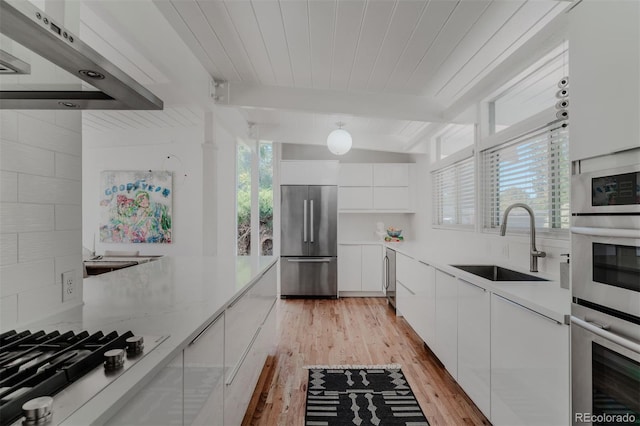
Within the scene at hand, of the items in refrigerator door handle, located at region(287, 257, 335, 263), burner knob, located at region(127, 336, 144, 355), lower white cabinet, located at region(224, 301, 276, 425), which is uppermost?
burner knob, located at region(127, 336, 144, 355)

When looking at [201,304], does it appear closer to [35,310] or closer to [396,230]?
[35,310]

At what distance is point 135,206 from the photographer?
221 inches

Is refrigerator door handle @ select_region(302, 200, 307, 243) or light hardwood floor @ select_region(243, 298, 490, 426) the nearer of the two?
light hardwood floor @ select_region(243, 298, 490, 426)

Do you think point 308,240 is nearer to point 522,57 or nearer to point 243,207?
point 243,207

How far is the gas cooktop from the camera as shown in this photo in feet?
1.95

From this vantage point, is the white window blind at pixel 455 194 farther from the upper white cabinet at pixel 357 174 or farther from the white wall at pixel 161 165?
the white wall at pixel 161 165

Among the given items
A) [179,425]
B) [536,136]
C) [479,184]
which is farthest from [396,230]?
[179,425]

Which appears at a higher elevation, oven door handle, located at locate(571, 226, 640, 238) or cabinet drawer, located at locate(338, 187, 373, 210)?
cabinet drawer, located at locate(338, 187, 373, 210)

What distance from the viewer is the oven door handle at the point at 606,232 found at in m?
0.98

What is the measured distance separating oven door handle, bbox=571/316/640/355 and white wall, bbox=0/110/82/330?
2.04m

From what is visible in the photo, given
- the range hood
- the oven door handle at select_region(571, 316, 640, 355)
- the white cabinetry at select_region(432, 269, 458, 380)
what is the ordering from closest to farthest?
the range hood, the oven door handle at select_region(571, 316, 640, 355), the white cabinetry at select_region(432, 269, 458, 380)

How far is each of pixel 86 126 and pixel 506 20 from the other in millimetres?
6211

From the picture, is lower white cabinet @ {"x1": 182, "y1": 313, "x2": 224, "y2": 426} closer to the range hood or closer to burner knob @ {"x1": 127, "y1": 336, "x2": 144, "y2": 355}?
burner knob @ {"x1": 127, "y1": 336, "x2": 144, "y2": 355}

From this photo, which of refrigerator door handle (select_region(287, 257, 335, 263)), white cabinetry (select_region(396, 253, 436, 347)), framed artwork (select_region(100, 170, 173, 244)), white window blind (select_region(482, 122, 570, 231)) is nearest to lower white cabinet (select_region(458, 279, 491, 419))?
white cabinetry (select_region(396, 253, 436, 347))
